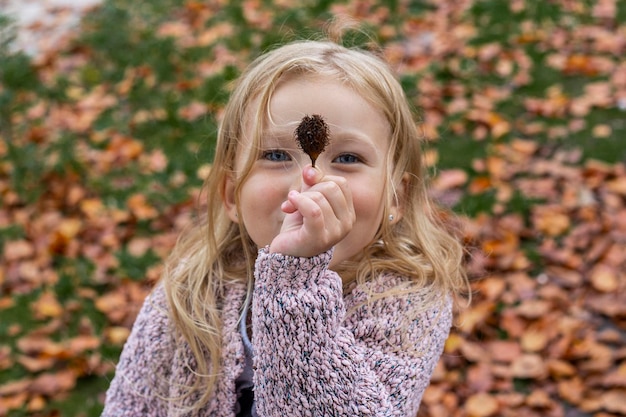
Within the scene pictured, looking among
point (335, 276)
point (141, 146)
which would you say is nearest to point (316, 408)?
point (335, 276)

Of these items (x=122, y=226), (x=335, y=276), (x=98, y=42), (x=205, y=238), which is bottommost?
(x=122, y=226)

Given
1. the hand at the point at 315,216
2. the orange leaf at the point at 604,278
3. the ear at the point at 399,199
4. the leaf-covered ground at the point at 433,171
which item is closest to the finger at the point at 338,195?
the hand at the point at 315,216

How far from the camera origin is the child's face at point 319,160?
5.20ft

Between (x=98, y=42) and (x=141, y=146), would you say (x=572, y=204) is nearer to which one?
(x=141, y=146)

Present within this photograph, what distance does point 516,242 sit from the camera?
125 inches

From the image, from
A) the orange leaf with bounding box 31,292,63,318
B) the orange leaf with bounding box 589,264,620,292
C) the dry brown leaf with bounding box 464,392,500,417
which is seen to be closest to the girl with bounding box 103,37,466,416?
the dry brown leaf with bounding box 464,392,500,417

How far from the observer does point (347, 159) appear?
162 cm

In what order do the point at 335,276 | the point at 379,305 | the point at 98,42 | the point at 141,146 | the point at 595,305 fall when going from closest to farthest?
the point at 335,276 < the point at 379,305 < the point at 595,305 < the point at 141,146 < the point at 98,42

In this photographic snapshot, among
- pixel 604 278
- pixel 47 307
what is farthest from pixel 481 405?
pixel 47 307

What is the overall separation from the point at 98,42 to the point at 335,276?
410 centimetres

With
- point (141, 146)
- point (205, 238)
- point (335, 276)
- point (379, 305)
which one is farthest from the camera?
point (141, 146)

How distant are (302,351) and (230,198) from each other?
506 mm

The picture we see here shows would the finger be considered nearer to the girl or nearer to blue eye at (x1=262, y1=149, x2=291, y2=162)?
the girl

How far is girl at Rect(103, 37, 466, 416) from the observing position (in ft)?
4.83
